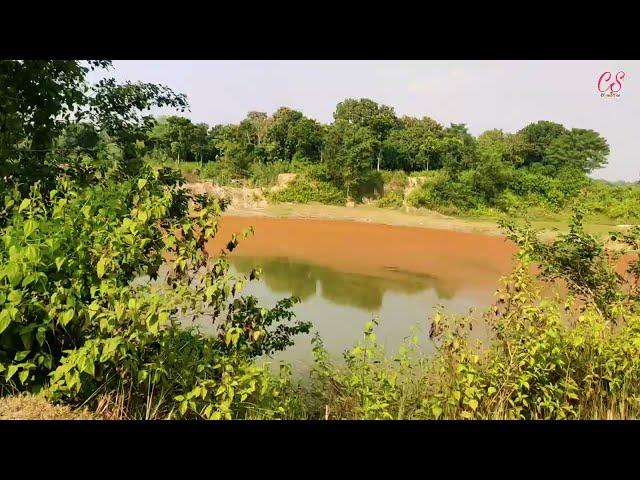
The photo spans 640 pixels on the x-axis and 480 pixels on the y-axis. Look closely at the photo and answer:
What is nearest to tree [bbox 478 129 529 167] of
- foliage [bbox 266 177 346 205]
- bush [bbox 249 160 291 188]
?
foliage [bbox 266 177 346 205]

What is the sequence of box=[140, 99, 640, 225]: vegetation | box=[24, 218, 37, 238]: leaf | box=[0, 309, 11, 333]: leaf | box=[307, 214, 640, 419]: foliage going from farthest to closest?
box=[140, 99, 640, 225]: vegetation, box=[307, 214, 640, 419]: foliage, box=[24, 218, 37, 238]: leaf, box=[0, 309, 11, 333]: leaf

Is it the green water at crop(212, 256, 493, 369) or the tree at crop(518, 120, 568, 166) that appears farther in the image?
the tree at crop(518, 120, 568, 166)

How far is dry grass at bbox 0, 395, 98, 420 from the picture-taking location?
2.07 m

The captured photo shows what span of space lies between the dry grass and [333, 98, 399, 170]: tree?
2690 centimetres

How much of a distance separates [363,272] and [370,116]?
20262 millimetres

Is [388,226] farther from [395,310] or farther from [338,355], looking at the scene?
[338,355]

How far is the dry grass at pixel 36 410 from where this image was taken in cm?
207

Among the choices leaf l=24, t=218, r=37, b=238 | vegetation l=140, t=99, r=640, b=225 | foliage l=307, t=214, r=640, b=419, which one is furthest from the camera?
vegetation l=140, t=99, r=640, b=225

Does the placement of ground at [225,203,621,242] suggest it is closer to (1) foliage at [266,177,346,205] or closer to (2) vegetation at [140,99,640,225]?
(1) foliage at [266,177,346,205]

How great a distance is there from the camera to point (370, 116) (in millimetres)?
30547

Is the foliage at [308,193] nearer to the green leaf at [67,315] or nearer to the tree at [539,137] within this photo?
the tree at [539,137]

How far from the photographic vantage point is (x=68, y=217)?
2.20 metres

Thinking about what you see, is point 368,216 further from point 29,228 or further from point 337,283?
point 29,228
